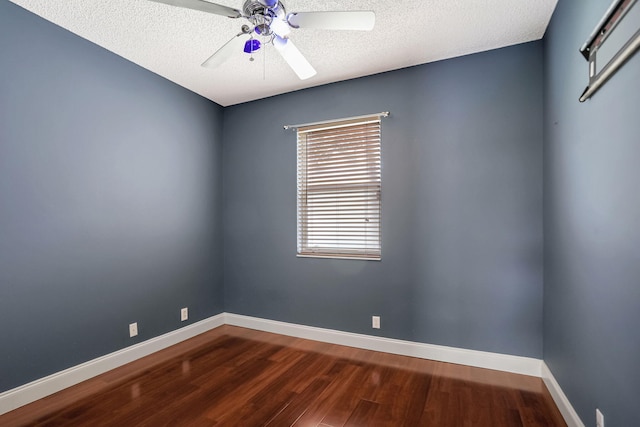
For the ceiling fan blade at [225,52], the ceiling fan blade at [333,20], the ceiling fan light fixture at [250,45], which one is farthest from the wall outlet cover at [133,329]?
the ceiling fan blade at [333,20]

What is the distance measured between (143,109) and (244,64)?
1048 millimetres

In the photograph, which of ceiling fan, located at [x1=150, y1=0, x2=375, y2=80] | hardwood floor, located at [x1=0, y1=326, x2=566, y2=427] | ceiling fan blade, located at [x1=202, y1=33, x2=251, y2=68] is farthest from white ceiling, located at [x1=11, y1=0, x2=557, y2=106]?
hardwood floor, located at [x1=0, y1=326, x2=566, y2=427]

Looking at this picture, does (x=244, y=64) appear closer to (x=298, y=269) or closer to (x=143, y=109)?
(x=143, y=109)

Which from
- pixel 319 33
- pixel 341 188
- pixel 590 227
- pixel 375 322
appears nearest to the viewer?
pixel 590 227

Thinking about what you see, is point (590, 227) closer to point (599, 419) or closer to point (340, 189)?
point (599, 419)

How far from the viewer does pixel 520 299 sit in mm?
2408

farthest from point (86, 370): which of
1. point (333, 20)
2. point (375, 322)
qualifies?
point (333, 20)

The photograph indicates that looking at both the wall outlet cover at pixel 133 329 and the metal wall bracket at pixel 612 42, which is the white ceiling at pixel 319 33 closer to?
the metal wall bracket at pixel 612 42

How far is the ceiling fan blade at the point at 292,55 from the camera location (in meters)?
1.78

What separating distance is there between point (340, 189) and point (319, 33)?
141cm

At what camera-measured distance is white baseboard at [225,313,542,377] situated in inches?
94.7

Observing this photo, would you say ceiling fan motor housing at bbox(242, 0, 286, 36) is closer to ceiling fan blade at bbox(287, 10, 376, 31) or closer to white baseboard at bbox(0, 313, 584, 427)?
ceiling fan blade at bbox(287, 10, 376, 31)

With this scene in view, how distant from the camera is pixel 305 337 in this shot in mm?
3193

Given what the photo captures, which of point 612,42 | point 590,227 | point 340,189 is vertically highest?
point 612,42
